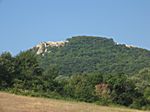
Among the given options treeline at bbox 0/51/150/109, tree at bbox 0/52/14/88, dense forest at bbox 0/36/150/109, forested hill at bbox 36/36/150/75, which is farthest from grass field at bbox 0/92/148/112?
forested hill at bbox 36/36/150/75

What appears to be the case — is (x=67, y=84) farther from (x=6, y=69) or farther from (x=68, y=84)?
(x=6, y=69)

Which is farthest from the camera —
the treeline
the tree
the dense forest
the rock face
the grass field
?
the rock face

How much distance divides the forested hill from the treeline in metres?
39.1

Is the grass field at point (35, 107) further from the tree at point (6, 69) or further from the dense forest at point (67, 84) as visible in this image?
the tree at point (6, 69)

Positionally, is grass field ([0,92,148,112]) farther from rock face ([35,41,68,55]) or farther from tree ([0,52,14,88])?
rock face ([35,41,68,55])

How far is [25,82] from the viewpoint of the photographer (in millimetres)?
62750

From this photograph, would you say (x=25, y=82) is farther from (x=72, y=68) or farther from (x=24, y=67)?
(x=72, y=68)

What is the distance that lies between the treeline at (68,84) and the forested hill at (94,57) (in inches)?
1539

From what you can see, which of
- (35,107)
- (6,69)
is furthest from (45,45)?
(35,107)

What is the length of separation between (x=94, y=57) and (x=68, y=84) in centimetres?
7658

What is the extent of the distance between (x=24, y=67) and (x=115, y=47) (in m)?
97.8

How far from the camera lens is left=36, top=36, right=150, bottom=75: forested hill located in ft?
399

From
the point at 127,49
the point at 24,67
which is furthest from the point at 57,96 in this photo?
the point at 127,49

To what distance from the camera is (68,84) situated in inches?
2650
